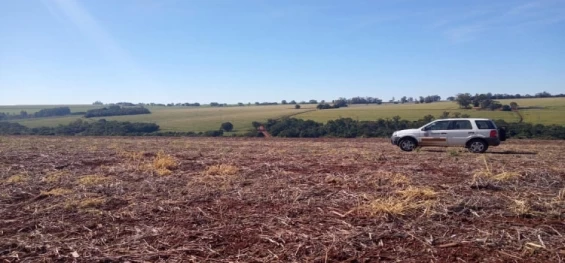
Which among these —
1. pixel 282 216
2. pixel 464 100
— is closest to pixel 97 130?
pixel 282 216

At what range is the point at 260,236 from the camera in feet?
18.2

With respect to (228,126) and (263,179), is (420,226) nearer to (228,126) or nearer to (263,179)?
(263,179)

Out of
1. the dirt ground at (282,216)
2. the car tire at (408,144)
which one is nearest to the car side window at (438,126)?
the car tire at (408,144)

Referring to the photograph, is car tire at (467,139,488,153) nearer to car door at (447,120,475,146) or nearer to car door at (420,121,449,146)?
car door at (447,120,475,146)

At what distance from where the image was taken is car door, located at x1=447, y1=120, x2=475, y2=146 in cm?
1702

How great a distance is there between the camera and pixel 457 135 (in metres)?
17.1

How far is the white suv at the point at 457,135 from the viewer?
1672 centimetres

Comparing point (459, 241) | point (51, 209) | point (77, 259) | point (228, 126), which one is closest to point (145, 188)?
point (51, 209)

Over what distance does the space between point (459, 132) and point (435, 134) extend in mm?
1009

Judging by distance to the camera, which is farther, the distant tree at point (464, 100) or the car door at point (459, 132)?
the distant tree at point (464, 100)

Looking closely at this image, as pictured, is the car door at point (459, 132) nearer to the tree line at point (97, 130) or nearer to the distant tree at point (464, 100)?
the tree line at point (97, 130)

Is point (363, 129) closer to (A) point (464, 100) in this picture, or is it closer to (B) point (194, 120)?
(A) point (464, 100)

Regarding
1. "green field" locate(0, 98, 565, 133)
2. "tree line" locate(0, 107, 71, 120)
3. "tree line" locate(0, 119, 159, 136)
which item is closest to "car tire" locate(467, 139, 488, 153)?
"green field" locate(0, 98, 565, 133)

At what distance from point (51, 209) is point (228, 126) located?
36025 mm
